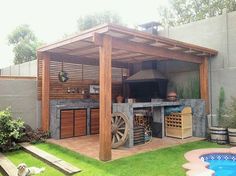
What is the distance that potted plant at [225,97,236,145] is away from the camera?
946cm

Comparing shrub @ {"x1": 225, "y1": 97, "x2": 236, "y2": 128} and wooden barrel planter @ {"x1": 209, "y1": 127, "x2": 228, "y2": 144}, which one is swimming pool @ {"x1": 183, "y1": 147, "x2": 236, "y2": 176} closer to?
wooden barrel planter @ {"x1": 209, "y1": 127, "x2": 228, "y2": 144}

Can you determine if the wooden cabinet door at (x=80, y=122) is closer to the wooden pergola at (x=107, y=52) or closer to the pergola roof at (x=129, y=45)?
the wooden pergola at (x=107, y=52)

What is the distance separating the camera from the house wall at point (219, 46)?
1044cm

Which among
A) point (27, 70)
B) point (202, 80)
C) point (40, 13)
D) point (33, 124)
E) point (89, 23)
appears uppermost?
point (40, 13)

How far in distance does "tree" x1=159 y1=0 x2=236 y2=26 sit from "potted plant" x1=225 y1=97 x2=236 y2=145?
57.6ft

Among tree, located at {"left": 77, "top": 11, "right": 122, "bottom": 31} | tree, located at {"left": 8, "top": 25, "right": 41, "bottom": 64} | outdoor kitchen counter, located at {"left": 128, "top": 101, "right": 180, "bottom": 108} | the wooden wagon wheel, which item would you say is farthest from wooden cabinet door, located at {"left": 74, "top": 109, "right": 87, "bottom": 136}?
tree, located at {"left": 8, "top": 25, "right": 41, "bottom": 64}

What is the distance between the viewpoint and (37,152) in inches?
325

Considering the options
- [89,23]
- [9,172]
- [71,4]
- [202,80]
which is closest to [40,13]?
[71,4]

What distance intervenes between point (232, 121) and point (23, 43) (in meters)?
28.8

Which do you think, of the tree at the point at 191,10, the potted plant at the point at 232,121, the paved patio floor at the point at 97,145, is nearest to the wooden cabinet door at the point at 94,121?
the paved patio floor at the point at 97,145

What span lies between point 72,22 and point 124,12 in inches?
290

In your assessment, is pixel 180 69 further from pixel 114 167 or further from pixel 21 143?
pixel 21 143

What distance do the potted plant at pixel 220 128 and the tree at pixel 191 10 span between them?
56.5ft

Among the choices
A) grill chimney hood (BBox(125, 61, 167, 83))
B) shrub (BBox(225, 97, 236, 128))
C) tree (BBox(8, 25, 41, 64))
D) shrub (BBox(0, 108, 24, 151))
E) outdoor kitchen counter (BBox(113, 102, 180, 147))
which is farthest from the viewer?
tree (BBox(8, 25, 41, 64))
